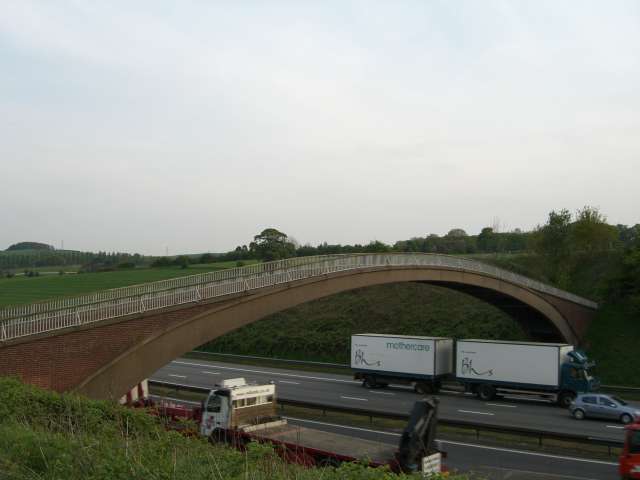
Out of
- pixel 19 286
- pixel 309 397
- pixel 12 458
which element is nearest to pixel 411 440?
pixel 12 458

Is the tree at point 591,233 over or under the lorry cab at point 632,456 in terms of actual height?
over

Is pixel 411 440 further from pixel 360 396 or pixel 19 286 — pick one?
pixel 19 286

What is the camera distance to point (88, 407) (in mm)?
15031

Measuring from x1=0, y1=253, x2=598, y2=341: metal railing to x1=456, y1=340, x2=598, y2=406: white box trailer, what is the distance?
6.17 meters

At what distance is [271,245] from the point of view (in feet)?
257

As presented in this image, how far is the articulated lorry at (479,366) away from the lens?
33281 mm

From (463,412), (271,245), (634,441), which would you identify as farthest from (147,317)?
(271,245)

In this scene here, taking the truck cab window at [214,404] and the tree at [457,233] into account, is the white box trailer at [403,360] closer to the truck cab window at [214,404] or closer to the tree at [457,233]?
the truck cab window at [214,404]

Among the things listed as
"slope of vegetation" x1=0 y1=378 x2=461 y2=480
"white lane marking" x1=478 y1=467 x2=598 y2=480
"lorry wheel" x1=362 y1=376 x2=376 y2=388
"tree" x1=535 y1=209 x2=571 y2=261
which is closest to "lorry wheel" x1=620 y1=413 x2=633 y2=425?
"white lane marking" x1=478 y1=467 x2=598 y2=480

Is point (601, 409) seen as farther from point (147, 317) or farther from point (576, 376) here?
point (147, 317)

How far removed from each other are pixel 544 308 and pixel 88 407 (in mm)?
37363

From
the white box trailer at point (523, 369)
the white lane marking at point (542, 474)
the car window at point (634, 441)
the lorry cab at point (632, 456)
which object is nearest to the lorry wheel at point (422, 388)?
the white box trailer at point (523, 369)

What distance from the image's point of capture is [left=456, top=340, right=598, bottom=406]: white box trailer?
33.2 m

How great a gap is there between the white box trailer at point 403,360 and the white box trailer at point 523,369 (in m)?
1.30
